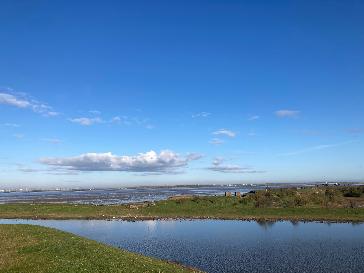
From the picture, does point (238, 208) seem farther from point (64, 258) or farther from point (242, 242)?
point (64, 258)

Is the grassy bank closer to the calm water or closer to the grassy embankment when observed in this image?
the calm water

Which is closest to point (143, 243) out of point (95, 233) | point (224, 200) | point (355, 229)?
point (95, 233)

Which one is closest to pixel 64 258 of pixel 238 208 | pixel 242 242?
pixel 242 242

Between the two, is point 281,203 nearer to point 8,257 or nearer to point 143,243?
point 143,243

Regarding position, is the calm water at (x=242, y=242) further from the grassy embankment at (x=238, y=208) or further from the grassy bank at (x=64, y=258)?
the grassy embankment at (x=238, y=208)

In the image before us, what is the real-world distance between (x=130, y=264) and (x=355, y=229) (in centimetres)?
4764

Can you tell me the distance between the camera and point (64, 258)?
111ft

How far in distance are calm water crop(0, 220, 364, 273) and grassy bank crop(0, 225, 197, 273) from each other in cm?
890

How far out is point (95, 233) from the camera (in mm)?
65875

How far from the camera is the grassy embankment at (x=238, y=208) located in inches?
3327

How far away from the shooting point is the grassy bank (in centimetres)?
3106

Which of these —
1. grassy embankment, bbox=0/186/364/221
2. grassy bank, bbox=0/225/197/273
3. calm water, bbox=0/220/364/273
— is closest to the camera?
grassy bank, bbox=0/225/197/273

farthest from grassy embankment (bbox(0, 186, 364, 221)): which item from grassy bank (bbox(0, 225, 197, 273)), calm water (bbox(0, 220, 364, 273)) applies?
grassy bank (bbox(0, 225, 197, 273))

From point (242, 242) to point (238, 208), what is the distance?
39825 mm
